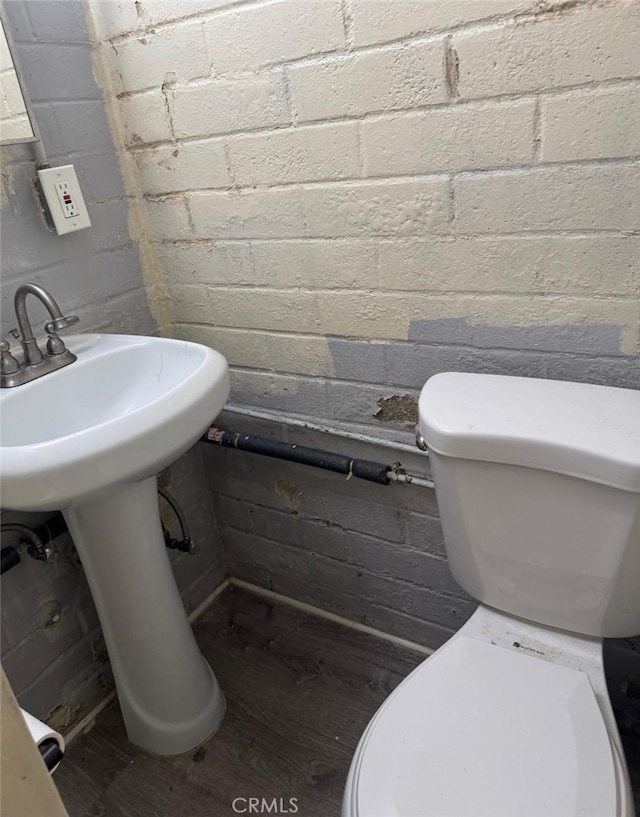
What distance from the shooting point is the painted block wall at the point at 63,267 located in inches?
43.6

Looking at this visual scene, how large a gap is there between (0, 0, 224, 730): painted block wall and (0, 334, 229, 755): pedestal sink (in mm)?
141

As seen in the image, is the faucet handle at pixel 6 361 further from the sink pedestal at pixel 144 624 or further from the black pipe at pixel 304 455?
the black pipe at pixel 304 455

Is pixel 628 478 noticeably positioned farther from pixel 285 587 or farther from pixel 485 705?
Answer: pixel 285 587

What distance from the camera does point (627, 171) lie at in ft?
2.78

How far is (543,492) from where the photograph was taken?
2.91 ft

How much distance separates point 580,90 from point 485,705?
35.2 inches

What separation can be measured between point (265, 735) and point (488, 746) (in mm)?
671

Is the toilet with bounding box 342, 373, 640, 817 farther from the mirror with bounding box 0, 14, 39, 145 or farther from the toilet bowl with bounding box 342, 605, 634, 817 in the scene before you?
the mirror with bounding box 0, 14, 39, 145

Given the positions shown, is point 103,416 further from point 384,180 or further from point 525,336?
point 525,336

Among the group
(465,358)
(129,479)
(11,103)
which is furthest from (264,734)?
(11,103)

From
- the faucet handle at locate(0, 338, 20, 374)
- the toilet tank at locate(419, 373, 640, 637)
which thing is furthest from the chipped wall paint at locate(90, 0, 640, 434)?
the faucet handle at locate(0, 338, 20, 374)

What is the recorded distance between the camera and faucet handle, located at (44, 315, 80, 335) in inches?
41.5

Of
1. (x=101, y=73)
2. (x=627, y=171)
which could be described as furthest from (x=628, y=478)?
(x=101, y=73)

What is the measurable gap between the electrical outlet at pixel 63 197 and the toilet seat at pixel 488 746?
3.44ft
